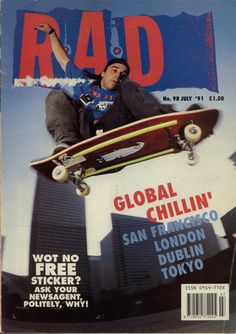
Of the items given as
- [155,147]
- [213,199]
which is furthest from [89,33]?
[213,199]

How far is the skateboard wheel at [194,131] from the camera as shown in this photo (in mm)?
570

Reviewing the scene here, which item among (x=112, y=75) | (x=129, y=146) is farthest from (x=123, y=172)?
(x=112, y=75)

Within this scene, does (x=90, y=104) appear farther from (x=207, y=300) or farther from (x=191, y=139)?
(x=207, y=300)

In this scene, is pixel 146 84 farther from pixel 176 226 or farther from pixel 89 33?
pixel 176 226

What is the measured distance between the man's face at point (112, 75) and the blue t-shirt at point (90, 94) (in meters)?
0.01

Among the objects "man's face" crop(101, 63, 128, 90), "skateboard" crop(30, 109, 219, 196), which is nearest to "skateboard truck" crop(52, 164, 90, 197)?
"skateboard" crop(30, 109, 219, 196)

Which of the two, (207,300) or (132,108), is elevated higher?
(132,108)

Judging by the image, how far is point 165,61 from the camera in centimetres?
57

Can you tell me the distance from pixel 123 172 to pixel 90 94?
0.13 metres

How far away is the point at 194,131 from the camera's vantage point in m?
0.57

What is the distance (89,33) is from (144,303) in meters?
0.41

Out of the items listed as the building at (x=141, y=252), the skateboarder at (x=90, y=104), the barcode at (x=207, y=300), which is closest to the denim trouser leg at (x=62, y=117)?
the skateboarder at (x=90, y=104)

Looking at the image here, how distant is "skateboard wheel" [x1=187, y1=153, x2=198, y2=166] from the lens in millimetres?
570

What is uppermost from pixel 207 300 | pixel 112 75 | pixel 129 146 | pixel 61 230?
pixel 112 75
